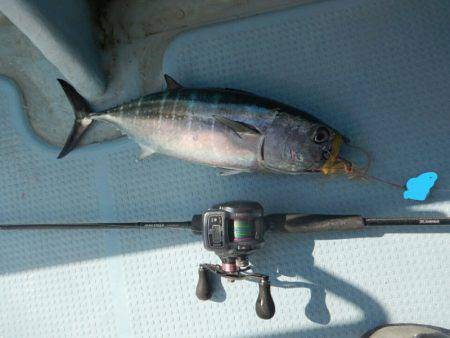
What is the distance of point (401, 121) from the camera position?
2.38m

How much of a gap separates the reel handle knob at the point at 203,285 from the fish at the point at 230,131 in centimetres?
55

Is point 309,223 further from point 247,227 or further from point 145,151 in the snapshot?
point 145,151

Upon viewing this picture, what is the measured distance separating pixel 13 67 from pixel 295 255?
208 centimetres

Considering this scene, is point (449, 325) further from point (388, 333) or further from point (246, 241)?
point (246, 241)

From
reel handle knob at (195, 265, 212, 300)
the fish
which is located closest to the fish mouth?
the fish

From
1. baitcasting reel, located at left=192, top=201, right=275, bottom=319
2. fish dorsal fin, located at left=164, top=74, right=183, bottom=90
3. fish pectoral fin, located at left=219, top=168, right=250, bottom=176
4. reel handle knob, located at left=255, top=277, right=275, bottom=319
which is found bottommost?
reel handle knob, located at left=255, top=277, right=275, bottom=319

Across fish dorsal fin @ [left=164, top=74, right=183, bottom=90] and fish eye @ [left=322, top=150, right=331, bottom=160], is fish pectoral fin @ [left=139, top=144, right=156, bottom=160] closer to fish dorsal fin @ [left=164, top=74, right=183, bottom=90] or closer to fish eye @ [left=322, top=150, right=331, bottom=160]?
fish dorsal fin @ [left=164, top=74, right=183, bottom=90]

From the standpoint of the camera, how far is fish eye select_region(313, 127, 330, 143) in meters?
2.10

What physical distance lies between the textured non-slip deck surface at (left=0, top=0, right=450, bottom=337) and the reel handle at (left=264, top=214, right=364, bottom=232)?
0.16 m

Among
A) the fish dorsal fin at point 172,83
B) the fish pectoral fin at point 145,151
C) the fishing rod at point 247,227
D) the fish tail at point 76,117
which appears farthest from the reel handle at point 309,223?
the fish tail at point 76,117

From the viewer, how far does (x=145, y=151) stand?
7.97ft

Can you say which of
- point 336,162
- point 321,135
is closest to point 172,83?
point 321,135

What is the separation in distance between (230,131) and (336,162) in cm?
58

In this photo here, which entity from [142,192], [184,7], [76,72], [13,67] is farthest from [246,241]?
[13,67]
